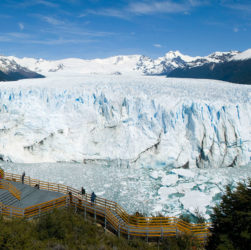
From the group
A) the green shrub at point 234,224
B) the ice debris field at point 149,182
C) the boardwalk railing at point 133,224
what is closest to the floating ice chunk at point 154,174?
the ice debris field at point 149,182

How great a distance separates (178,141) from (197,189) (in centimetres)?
495

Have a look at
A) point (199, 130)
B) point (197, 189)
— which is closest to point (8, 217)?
point (197, 189)

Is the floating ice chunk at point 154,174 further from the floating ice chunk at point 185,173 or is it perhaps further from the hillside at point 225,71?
the hillside at point 225,71

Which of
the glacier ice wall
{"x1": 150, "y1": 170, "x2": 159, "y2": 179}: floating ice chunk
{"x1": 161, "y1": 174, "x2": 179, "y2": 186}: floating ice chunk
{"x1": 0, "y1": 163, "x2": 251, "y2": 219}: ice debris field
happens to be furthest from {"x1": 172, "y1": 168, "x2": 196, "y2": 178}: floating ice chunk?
{"x1": 150, "y1": 170, "x2": 159, "y2": 179}: floating ice chunk

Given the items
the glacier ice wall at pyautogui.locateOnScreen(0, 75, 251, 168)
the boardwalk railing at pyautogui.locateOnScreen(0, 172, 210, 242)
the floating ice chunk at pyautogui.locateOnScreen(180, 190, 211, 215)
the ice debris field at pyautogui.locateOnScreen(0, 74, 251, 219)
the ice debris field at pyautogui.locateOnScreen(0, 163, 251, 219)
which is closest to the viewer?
the boardwalk railing at pyautogui.locateOnScreen(0, 172, 210, 242)

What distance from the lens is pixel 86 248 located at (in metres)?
6.68

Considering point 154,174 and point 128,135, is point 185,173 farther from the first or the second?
point 128,135

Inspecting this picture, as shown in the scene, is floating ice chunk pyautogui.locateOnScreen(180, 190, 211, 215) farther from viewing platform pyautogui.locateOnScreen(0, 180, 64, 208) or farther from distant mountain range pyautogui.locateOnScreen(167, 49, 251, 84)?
distant mountain range pyautogui.locateOnScreen(167, 49, 251, 84)

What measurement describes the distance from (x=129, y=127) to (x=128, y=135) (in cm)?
73

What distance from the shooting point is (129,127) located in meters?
19.7

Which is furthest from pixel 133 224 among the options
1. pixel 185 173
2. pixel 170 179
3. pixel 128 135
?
pixel 128 135

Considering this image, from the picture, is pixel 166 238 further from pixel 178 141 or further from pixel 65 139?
pixel 65 139

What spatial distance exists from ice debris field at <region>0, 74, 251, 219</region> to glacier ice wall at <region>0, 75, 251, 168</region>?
7 centimetres

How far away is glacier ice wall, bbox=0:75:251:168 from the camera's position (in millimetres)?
18453
